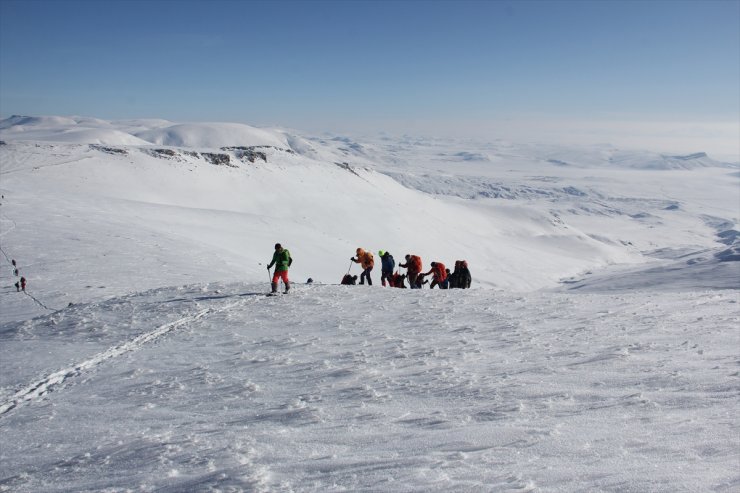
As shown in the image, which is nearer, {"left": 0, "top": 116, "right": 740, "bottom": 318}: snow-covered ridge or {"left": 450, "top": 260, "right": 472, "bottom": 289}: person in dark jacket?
{"left": 450, "top": 260, "right": 472, "bottom": 289}: person in dark jacket

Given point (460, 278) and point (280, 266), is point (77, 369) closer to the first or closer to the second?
point (280, 266)

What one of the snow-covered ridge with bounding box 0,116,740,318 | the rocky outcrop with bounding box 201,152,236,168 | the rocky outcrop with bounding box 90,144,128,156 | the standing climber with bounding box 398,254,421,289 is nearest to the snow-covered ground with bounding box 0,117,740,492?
the standing climber with bounding box 398,254,421,289

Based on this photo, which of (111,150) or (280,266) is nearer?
(280,266)

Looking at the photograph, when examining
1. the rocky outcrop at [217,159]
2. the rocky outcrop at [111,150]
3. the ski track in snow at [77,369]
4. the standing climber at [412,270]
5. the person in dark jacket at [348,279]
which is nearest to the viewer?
the ski track in snow at [77,369]

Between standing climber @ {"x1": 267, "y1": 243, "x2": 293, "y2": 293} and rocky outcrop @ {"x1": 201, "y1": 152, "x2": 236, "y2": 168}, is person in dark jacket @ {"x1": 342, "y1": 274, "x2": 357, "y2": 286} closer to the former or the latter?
standing climber @ {"x1": 267, "y1": 243, "x2": 293, "y2": 293}

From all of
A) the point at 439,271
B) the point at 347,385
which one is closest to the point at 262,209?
the point at 439,271

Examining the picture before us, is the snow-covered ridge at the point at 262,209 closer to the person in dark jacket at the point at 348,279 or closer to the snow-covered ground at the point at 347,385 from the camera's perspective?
the person in dark jacket at the point at 348,279

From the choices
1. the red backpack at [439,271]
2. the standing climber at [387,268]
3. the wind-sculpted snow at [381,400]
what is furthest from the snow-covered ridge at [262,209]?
the wind-sculpted snow at [381,400]

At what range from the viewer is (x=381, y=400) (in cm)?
888

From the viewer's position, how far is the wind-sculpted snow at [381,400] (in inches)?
249

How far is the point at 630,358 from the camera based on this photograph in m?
10.5

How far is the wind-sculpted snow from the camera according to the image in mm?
6324

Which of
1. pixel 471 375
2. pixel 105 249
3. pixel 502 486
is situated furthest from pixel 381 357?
pixel 105 249

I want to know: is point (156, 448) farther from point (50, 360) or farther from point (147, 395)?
point (50, 360)
